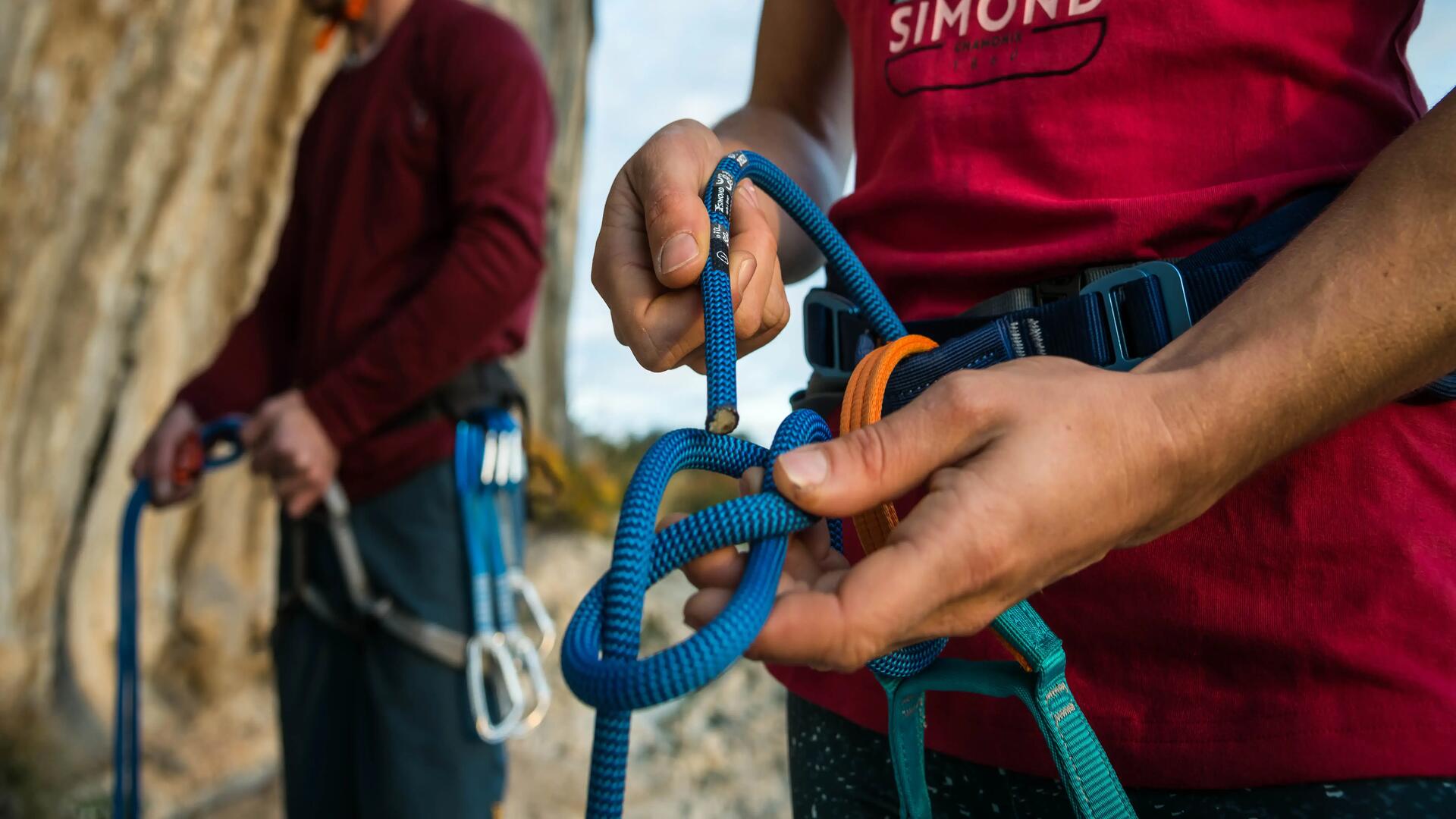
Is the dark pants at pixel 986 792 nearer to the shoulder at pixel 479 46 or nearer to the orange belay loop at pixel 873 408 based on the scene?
the orange belay loop at pixel 873 408

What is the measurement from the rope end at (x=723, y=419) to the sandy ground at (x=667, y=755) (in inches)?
134

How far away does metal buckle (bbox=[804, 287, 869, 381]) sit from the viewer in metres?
0.88

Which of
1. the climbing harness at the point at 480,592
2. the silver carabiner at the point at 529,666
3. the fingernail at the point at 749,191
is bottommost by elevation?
the silver carabiner at the point at 529,666

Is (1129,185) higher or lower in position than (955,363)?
higher

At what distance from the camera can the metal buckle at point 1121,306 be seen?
0.68 m

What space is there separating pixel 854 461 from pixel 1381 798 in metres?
0.43

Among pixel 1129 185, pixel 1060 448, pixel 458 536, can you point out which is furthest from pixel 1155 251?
pixel 458 536

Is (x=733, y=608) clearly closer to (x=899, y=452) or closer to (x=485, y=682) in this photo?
(x=899, y=452)

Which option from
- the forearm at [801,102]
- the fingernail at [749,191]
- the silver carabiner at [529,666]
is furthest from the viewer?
the silver carabiner at [529,666]

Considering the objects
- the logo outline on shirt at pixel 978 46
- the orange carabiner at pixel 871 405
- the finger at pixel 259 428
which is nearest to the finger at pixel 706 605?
the orange carabiner at pixel 871 405

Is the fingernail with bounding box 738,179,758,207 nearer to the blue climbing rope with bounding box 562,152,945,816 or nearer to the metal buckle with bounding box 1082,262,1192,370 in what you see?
the blue climbing rope with bounding box 562,152,945,816

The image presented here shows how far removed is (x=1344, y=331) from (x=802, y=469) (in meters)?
0.33

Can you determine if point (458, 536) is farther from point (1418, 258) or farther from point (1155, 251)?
point (1418, 258)

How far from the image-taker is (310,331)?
81.1 inches
